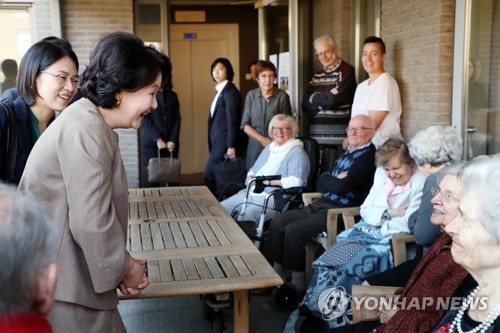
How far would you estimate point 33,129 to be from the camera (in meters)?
2.40

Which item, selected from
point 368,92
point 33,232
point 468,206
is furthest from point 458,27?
point 33,232

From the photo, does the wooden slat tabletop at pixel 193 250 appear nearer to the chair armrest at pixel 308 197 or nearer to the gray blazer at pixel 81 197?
the gray blazer at pixel 81 197

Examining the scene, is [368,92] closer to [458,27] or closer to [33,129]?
[458,27]

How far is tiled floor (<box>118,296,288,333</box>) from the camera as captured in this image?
134 inches

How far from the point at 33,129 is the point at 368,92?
8.96 feet

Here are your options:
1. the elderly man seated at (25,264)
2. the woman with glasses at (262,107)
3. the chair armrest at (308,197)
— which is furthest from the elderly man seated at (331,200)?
the elderly man seated at (25,264)

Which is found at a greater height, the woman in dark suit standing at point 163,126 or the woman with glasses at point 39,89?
the woman with glasses at point 39,89

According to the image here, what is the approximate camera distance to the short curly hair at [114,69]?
162 cm

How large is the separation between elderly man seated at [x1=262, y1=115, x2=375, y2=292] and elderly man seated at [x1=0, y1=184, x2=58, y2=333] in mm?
2886

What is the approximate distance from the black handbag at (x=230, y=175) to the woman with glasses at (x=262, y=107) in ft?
0.50

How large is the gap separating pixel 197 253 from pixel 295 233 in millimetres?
1314

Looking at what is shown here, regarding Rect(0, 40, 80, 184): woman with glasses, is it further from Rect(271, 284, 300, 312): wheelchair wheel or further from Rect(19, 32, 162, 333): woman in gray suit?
Rect(271, 284, 300, 312): wheelchair wheel

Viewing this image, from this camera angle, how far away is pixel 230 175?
18.0 feet

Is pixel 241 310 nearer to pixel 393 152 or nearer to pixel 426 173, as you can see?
pixel 426 173
